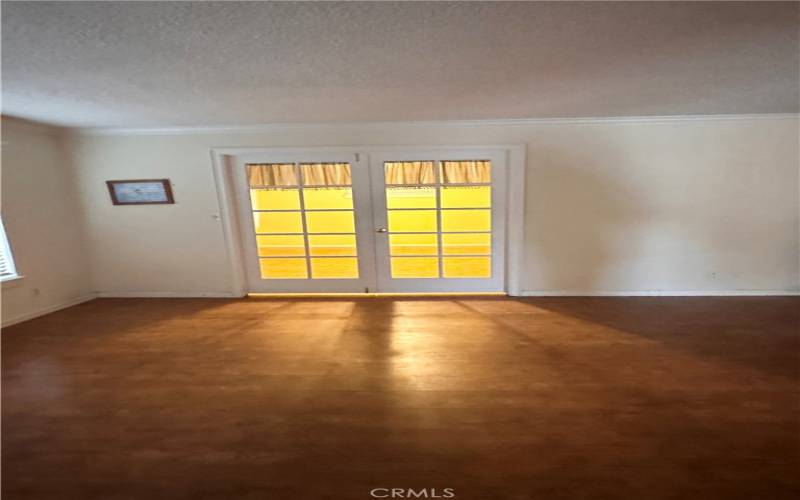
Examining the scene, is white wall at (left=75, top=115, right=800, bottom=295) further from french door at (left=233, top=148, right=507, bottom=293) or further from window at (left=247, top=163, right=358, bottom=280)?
window at (left=247, top=163, right=358, bottom=280)

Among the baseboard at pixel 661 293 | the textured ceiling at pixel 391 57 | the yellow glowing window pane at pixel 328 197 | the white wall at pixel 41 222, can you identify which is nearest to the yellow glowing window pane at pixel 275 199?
the yellow glowing window pane at pixel 328 197

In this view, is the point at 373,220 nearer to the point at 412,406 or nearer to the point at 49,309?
the point at 412,406

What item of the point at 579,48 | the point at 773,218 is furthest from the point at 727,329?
the point at 579,48

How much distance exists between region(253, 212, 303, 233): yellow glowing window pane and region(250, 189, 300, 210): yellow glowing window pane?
73 millimetres

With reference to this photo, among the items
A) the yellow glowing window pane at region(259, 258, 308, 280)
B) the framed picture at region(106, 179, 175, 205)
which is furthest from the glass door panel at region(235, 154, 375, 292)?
the framed picture at region(106, 179, 175, 205)

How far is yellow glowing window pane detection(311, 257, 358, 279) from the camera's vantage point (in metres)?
3.72

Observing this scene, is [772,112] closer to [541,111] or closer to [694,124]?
[694,124]

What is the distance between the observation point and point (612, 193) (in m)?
3.24

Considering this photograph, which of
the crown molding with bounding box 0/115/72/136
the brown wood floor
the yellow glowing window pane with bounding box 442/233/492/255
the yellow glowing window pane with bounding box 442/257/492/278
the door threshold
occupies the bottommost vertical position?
the brown wood floor

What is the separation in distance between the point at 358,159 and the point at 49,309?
3.80m

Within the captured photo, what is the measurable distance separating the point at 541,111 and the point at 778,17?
156cm

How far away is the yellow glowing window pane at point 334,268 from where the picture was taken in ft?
12.2

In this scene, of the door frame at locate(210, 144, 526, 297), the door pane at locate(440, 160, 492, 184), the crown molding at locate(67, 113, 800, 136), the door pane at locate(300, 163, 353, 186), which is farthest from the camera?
the door pane at locate(300, 163, 353, 186)

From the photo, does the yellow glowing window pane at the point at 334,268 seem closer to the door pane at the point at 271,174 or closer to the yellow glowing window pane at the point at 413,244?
the yellow glowing window pane at the point at 413,244
